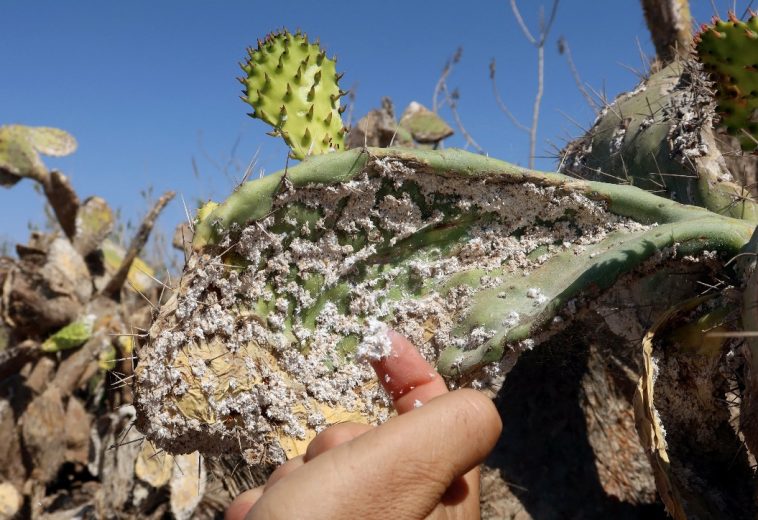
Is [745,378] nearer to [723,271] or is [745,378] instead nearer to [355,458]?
[723,271]

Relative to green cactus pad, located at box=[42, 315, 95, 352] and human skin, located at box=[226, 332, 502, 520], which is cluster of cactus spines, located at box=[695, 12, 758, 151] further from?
green cactus pad, located at box=[42, 315, 95, 352]

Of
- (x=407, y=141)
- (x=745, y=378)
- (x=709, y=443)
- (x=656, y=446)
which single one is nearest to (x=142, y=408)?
(x=656, y=446)

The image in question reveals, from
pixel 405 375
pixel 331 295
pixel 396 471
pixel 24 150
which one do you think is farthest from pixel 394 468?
pixel 24 150

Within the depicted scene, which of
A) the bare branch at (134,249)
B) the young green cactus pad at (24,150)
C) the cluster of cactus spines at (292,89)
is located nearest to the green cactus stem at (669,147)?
the cluster of cactus spines at (292,89)

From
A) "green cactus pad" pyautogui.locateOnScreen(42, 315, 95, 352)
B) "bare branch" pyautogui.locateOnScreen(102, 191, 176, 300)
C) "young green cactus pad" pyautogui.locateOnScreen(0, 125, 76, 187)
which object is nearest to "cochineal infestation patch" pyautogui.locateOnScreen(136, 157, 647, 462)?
"green cactus pad" pyautogui.locateOnScreen(42, 315, 95, 352)

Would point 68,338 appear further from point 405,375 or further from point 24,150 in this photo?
point 405,375

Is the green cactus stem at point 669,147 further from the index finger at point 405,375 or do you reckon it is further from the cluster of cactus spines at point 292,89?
the index finger at point 405,375
